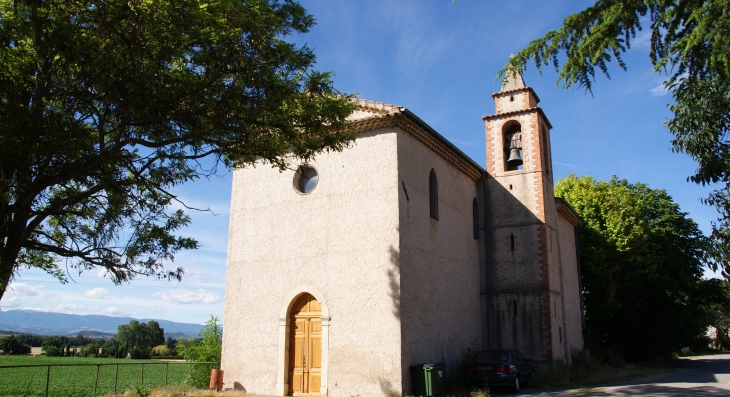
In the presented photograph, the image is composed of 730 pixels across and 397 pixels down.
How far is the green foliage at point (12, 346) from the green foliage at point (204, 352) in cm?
5354

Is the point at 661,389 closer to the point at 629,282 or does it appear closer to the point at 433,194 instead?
the point at 433,194

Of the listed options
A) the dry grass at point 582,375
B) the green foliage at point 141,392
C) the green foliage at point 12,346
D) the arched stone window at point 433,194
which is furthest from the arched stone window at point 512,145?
the green foliage at point 12,346

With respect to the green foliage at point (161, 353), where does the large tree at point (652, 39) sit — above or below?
above

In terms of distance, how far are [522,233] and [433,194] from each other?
5293 mm

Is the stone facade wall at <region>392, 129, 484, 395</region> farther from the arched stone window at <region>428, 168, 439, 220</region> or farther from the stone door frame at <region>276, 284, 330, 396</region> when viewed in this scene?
the stone door frame at <region>276, 284, 330, 396</region>

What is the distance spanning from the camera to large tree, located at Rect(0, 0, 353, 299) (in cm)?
783

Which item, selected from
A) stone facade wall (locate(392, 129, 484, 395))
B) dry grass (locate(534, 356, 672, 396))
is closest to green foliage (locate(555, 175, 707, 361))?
dry grass (locate(534, 356, 672, 396))

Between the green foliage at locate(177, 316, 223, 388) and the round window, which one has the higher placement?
the round window

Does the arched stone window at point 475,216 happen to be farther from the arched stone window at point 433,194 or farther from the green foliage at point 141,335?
the green foliage at point 141,335

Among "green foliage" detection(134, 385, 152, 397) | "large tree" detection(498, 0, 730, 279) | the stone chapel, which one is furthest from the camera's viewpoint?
the stone chapel

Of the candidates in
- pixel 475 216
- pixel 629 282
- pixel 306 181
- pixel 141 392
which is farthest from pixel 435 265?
pixel 629 282

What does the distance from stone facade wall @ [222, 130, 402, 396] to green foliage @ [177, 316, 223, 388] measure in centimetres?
76

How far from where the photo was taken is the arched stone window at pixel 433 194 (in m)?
16.6

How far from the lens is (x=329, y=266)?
592 inches
